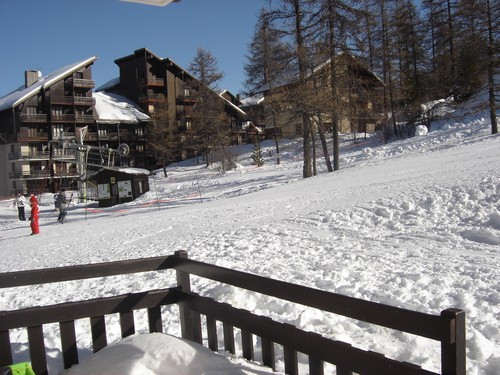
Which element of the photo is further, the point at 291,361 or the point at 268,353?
the point at 268,353

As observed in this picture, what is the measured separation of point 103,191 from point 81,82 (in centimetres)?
2536

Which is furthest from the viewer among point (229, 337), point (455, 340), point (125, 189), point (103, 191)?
point (103, 191)

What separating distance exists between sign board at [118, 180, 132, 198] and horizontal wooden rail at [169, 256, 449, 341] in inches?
1288

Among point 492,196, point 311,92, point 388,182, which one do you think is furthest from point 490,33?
point 492,196

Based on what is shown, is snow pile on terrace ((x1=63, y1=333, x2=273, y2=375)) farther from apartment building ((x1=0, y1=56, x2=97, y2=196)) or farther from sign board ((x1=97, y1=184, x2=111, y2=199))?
apartment building ((x1=0, y1=56, x2=97, y2=196))

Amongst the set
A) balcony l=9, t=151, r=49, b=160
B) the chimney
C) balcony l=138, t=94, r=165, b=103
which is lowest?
balcony l=9, t=151, r=49, b=160

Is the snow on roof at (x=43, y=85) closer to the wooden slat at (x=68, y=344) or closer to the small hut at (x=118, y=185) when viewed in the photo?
the small hut at (x=118, y=185)

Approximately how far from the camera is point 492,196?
35.8 feet

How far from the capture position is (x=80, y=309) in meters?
3.93

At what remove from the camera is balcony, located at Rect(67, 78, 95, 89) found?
56469 mm

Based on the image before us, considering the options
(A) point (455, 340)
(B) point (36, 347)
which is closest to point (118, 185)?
(B) point (36, 347)

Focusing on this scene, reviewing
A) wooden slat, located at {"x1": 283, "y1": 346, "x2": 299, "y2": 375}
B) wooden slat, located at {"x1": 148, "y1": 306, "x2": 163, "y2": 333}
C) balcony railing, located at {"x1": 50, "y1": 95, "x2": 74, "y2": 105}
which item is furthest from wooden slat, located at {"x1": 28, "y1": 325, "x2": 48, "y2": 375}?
balcony railing, located at {"x1": 50, "y1": 95, "x2": 74, "y2": 105}

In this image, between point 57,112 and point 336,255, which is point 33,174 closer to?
point 57,112

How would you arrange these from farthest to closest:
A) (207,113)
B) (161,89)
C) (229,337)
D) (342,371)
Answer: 1. (161,89)
2. (207,113)
3. (229,337)
4. (342,371)
